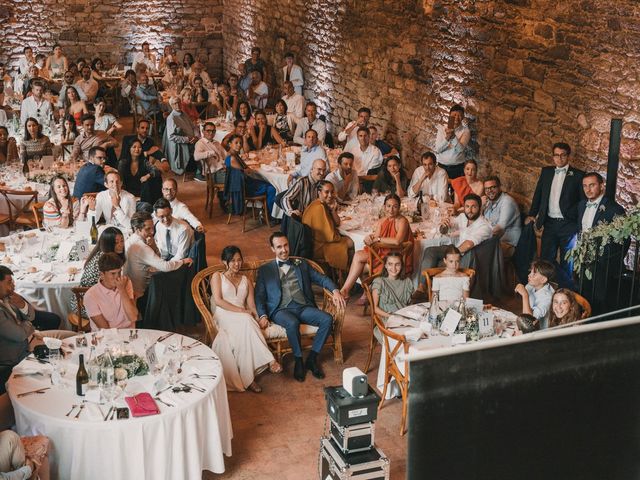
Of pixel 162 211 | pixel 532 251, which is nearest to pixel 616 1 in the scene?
pixel 532 251

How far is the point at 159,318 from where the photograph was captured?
22.1 ft

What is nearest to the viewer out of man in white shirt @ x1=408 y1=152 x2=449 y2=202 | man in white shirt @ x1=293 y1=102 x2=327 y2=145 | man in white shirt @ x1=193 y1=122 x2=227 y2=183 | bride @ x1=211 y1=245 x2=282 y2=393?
bride @ x1=211 y1=245 x2=282 y2=393

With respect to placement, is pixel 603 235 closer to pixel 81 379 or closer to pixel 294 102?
pixel 81 379

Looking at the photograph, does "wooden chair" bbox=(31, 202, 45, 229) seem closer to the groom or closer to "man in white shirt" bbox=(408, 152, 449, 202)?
the groom

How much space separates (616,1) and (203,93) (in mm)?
7705

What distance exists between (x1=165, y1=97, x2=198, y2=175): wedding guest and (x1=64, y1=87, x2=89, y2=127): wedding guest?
1189mm

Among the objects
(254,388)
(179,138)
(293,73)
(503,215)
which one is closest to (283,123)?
(179,138)

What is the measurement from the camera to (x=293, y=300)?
6.66 meters

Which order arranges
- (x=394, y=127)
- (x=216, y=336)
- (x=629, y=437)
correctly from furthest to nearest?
(x=394, y=127)
(x=216, y=336)
(x=629, y=437)

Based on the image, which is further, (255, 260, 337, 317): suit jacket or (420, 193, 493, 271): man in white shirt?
(420, 193, 493, 271): man in white shirt

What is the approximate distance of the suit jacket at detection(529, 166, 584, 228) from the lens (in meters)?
7.73

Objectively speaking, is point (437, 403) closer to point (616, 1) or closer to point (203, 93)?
point (616, 1)

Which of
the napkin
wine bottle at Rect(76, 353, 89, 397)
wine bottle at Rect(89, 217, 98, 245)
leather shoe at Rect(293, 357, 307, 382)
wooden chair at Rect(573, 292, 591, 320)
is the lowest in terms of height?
leather shoe at Rect(293, 357, 307, 382)

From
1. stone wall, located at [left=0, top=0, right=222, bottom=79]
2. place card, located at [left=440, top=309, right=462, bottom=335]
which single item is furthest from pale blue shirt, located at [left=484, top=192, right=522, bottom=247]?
stone wall, located at [left=0, top=0, right=222, bottom=79]
